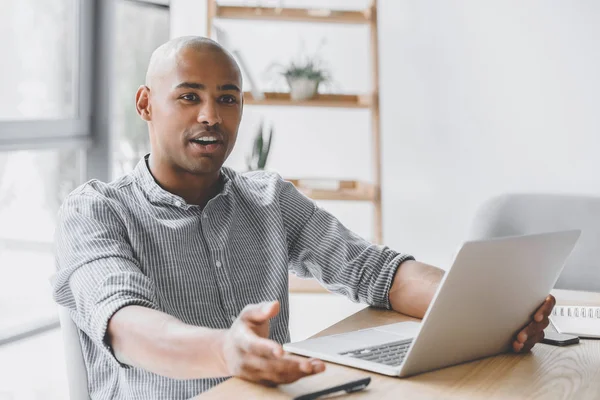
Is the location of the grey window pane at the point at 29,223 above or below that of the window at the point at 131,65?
below

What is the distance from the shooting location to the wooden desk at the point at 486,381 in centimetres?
97

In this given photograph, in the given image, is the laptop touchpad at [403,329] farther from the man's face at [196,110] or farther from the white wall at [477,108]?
the white wall at [477,108]

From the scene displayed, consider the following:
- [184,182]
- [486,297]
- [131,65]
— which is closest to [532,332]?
[486,297]

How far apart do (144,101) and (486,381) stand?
0.92 metres

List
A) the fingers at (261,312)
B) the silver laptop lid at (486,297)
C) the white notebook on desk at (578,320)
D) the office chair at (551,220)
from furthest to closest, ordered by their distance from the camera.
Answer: the office chair at (551,220)
the white notebook on desk at (578,320)
the silver laptop lid at (486,297)
the fingers at (261,312)

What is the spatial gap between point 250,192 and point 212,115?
230 mm

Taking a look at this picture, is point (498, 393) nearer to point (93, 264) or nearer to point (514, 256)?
point (514, 256)

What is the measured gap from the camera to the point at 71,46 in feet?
10.3

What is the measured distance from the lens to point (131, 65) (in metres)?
3.49

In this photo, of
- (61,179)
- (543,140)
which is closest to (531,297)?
(543,140)

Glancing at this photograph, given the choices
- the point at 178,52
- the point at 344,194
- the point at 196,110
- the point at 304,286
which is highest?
the point at 178,52

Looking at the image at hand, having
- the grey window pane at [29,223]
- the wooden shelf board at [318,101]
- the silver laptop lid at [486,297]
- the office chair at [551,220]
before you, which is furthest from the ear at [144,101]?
the wooden shelf board at [318,101]

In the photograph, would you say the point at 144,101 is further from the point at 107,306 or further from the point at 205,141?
the point at 107,306

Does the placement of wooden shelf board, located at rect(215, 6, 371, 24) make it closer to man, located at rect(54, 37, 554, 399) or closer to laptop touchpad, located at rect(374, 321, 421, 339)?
man, located at rect(54, 37, 554, 399)
